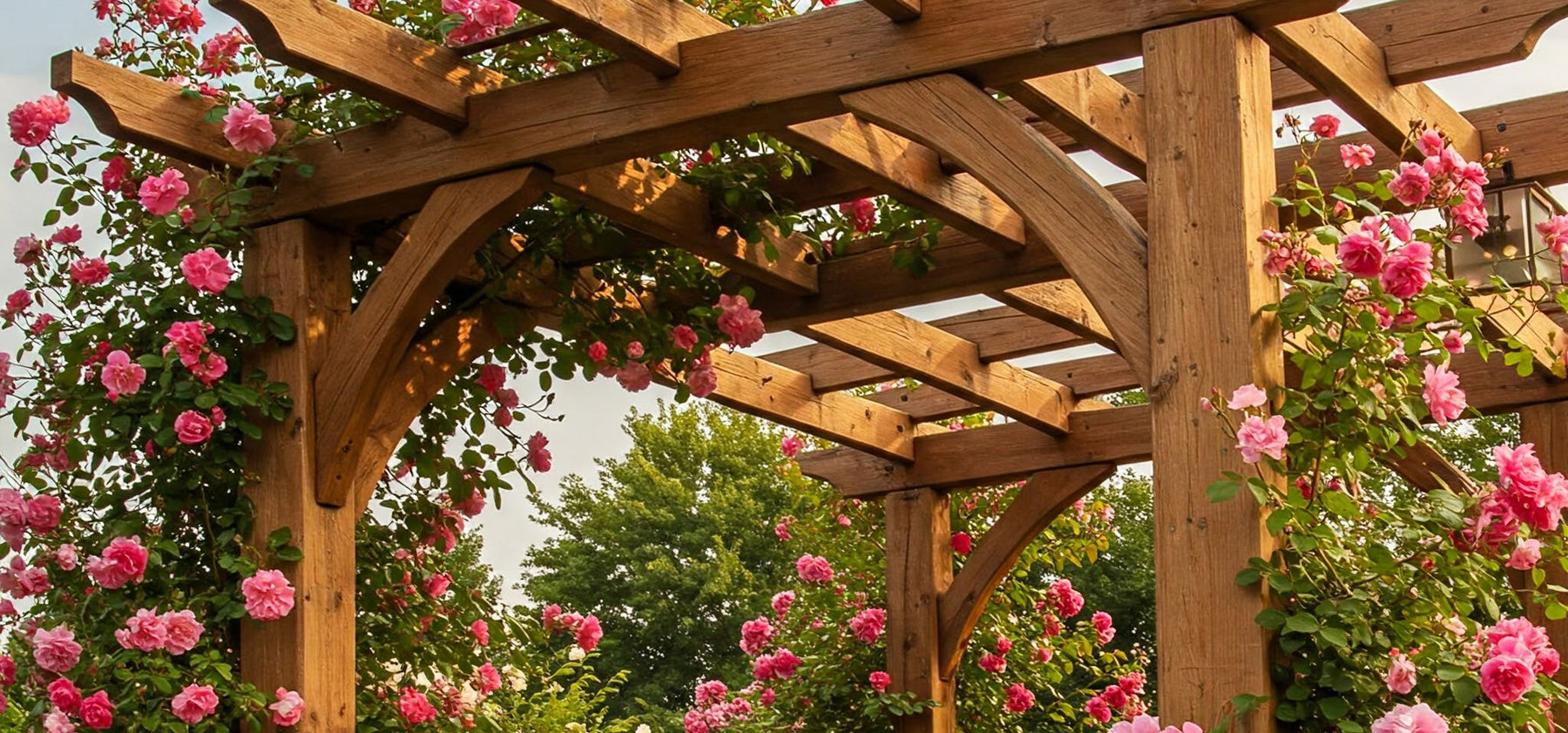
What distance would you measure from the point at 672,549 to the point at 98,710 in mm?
16052

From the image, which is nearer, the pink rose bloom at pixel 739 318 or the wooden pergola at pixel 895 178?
the wooden pergola at pixel 895 178

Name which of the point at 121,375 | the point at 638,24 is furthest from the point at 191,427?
the point at 638,24

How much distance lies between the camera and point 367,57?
4.02m

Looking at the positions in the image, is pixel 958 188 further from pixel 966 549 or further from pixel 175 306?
pixel 966 549

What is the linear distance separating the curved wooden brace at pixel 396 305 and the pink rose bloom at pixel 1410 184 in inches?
73.4

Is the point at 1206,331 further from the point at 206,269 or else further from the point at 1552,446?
the point at 1552,446

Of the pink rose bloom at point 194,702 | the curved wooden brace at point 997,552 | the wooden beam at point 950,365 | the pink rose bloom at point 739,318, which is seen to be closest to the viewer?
the pink rose bloom at point 194,702

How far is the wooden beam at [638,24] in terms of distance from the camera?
3.66 m

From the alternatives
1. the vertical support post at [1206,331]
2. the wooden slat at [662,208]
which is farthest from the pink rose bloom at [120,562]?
the vertical support post at [1206,331]

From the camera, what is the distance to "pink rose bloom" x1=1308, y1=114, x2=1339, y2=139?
380 cm

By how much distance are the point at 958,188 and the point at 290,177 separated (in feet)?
5.37

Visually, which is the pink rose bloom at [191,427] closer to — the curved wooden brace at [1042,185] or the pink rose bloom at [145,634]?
the pink rose bloom at [145,634]

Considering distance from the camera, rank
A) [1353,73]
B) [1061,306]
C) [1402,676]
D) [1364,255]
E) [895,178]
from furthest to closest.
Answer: [1061,306] < [895,178] < [1353,73] < [1364,255] < [1402,676]

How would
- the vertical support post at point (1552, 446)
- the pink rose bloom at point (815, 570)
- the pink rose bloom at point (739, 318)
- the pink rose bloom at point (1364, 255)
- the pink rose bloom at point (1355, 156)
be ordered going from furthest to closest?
the pink rose bloom at point (815, 570)
the vertical support post at point (1552, 446)
the pink rose bloom at point (739, 318)
the pink rose bloom at point (1355, 156)
the pink rose bloom at point (1364, 255)
